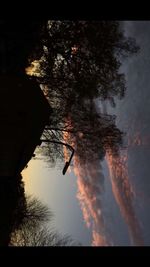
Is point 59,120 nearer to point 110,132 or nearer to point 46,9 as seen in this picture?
point 110,132

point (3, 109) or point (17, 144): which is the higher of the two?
point (3, 109)

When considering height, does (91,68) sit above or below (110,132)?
above

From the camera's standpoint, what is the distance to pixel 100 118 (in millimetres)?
28359

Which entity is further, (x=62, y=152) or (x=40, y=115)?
(x=62, y=152)

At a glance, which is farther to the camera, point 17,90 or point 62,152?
point 62,152

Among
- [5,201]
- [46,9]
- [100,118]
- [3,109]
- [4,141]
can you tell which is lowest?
[46,9]

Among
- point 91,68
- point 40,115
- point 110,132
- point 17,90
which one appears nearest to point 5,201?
point 40,115

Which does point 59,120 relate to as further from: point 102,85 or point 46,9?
point 46,9

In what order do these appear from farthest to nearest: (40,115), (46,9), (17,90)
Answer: (40,115), (17,90), (46,9)

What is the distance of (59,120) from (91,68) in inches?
247
